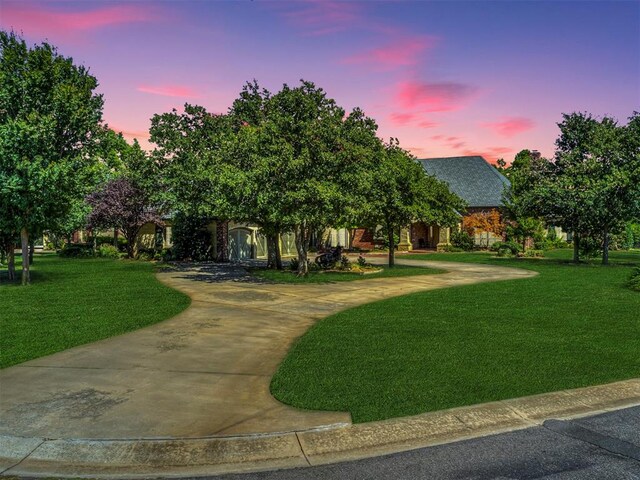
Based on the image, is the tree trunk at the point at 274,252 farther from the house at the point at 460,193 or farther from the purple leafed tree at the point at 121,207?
the house at the point at 460,193

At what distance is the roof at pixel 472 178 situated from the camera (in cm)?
5284

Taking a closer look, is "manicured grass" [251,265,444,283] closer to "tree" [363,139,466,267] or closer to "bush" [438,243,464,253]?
"tree" [363,139,466,267]

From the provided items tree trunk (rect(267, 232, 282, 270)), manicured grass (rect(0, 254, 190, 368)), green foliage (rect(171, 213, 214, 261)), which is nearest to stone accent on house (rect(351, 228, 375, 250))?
green foliage (rect(171, 213, 214, 261))

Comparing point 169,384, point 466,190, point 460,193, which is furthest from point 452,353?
point 466,190

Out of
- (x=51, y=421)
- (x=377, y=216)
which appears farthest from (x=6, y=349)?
(x=377, y=216)

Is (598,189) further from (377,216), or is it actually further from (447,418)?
(447,418)

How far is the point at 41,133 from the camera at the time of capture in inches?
744

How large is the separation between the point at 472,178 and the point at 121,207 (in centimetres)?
3755

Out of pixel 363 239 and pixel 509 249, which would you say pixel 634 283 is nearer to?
pixel 509 249

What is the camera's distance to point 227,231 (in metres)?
37.8

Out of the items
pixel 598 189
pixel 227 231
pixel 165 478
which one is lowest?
pixel 165 478

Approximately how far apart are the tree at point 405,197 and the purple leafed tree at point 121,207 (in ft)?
65.0

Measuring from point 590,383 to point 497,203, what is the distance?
153ft

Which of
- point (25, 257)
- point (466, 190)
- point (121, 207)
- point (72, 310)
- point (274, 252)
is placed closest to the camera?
point (72, 310)
